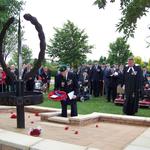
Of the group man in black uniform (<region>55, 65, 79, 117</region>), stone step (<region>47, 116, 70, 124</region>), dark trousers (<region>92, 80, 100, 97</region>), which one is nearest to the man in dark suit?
dark trousers (<region>92, 80, 100, 97</region>)

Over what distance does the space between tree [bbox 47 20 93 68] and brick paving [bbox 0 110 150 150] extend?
40.8 metres

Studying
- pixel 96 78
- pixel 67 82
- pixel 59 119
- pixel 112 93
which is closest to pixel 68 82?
pixel 67 82

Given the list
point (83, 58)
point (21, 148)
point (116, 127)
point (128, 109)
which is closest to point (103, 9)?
point (21, 148)

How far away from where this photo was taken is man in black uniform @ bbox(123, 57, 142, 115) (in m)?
12.8

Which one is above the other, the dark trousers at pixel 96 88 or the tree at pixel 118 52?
the tree at pixel 118 52

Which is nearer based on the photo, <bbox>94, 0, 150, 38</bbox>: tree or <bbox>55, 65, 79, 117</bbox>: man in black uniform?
<bbox>94, 0, 150, 38</bbox>: tree

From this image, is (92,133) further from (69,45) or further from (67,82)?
(69,45)

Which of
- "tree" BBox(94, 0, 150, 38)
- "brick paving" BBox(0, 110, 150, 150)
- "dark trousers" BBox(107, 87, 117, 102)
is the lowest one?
"brick paving" BBox(0, 110, 150, 150)

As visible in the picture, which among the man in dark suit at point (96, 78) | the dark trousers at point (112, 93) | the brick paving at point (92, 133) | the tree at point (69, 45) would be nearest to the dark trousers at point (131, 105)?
the brick paving at point (92, 133)

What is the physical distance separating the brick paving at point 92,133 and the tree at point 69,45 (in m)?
40.8

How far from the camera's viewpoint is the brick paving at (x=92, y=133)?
756 cm

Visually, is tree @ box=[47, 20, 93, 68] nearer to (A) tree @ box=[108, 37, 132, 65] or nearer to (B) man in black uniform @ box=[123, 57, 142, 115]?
(A) tree @ box=[108, 37, 132, 65]

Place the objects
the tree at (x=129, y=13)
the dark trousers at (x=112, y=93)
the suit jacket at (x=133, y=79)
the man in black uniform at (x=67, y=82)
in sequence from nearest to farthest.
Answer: the tree at (x=129, y=13) < the man in black uniform at (x=67, y=82) < the suit jacket at (x=133, y=79) < the dark trousers at (x=112, y=93)

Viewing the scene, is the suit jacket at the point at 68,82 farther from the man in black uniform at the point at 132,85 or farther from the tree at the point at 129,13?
the tree at the point at 129,13
